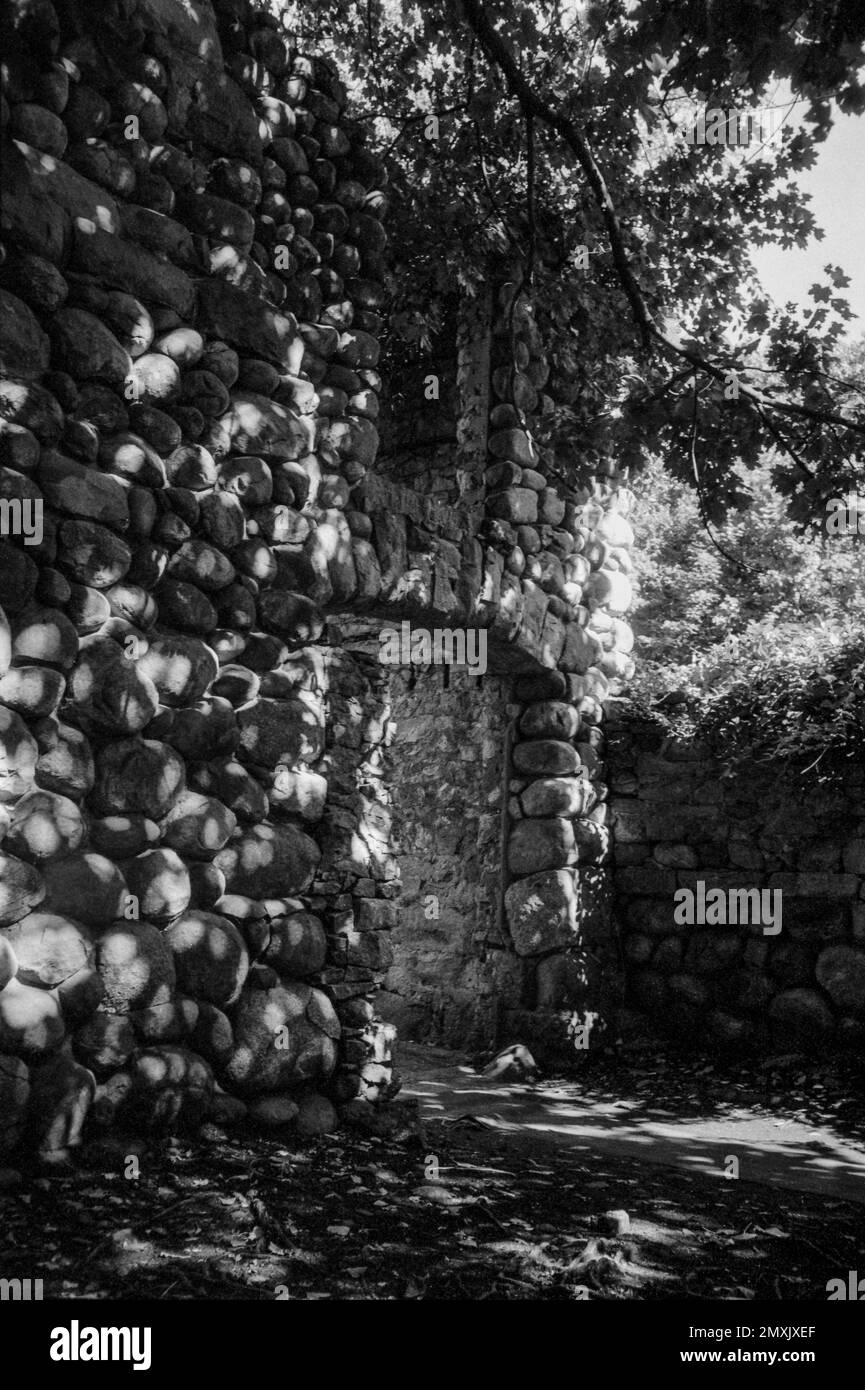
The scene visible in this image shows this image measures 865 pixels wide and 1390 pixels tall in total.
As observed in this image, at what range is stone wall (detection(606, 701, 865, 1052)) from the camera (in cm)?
639

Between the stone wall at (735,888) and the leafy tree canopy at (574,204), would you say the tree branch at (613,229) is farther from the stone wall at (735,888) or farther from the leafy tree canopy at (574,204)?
the stone wall at (735,888)

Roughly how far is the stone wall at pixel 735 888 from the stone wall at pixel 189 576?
7.16ft

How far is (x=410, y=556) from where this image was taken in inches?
215

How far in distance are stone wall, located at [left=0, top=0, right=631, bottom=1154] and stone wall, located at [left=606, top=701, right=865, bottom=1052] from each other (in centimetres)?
218

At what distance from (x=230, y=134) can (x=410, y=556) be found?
1.91 metres

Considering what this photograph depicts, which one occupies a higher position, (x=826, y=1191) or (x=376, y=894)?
(x=376, y=894)

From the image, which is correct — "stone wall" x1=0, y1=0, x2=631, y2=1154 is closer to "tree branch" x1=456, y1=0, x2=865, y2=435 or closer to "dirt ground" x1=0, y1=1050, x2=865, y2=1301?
"dirt ground" x1=0, y1=1050, x2=865, y2=1301

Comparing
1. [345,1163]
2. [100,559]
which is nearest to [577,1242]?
[345,1163]

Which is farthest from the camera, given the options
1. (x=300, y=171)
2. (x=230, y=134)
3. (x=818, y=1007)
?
(x=818, y=1007)

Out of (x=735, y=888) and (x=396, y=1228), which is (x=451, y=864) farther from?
(x=396, y=1228)

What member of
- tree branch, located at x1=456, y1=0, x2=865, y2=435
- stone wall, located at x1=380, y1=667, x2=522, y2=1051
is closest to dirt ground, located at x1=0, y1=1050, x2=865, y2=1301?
→ stone wall, located at x1=380, y1=667, x2=522, y2=1051

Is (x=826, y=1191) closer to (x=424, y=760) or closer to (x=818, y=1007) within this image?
(x=818, y=1007)

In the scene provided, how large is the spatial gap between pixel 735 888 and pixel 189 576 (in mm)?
4030

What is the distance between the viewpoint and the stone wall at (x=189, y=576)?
3.53m
